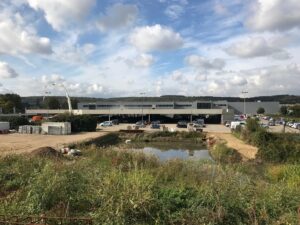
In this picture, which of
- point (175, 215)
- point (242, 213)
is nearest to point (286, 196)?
point (242, 213)

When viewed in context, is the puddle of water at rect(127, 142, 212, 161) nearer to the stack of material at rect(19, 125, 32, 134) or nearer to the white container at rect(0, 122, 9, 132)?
the stack of material at rect(19, 125, 32, 134)

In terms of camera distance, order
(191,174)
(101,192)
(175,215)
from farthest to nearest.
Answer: (191,174), (101,192), (175,215)

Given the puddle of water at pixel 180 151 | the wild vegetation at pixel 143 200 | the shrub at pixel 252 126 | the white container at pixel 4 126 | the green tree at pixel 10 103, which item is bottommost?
the puddle of water at pixel 180 151

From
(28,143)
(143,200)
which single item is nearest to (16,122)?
(28,143)

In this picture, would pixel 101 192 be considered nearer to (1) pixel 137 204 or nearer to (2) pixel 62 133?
(1) pixel 137 204

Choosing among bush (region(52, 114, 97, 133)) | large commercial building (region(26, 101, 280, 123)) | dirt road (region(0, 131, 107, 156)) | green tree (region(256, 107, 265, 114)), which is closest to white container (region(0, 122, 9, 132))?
bush (region(52, 114, 97, 133))

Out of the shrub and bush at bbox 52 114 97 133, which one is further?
bush at bbox 52 114 97 133

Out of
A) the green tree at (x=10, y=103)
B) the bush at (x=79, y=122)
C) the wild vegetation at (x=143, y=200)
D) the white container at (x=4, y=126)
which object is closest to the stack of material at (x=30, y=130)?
the white container at (x=4, y=126)

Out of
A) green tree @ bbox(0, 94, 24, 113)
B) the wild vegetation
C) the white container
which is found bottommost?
the white container

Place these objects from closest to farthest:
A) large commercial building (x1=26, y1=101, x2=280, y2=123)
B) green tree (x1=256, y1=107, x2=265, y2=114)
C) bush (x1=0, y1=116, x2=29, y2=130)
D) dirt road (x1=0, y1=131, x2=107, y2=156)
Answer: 1. dirt road (x1=0, y1=131, x2=107, y2=156)
2. bush (x1=0, y1=116, x2=29, y2=130)
3. large commercial building (x1=26, y1=101, x2=280, y2=123)
4. green tree (x1=256, y1=107, x2=265, y2=114)

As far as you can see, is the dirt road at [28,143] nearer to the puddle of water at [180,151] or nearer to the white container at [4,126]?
the puddle of water at [180,151]

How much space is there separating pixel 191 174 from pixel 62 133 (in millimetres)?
51696

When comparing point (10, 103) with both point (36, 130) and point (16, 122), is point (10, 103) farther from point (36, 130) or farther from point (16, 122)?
point (36, 130)

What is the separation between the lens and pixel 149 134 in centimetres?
6656
